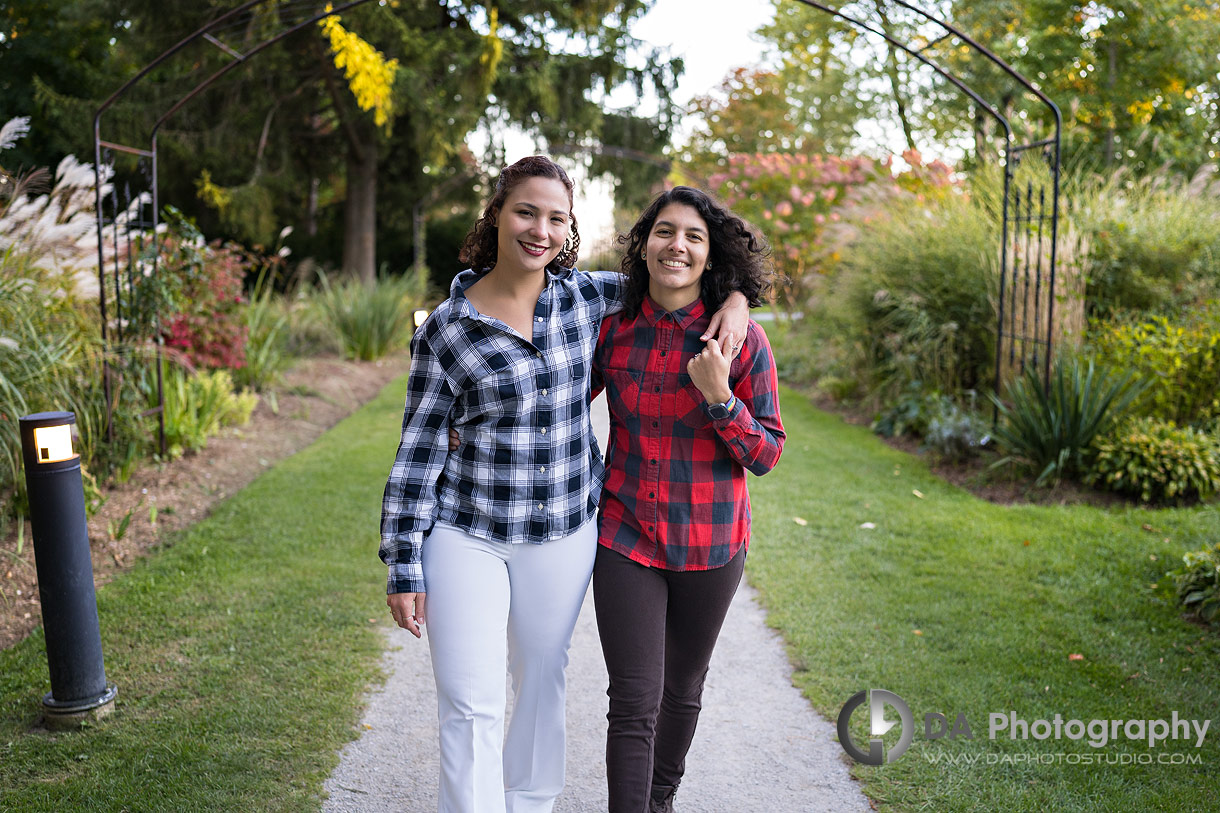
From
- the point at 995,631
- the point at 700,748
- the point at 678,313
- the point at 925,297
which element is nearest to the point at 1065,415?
the point at 925,297

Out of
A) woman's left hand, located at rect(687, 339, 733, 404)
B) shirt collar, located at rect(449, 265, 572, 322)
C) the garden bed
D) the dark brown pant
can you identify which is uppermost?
shirt collar, located at rect(449, 265, 572, 322)

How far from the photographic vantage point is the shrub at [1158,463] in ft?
19.0

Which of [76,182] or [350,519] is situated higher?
[76,182]

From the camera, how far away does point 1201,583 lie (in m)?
4.30

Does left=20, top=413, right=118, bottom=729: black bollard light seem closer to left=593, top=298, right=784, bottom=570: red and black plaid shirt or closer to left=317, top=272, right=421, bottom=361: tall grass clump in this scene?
left=593, top=298, right=784, bottom=570: red and black plaid shirt

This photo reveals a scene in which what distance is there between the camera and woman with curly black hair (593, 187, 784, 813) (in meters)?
2.21

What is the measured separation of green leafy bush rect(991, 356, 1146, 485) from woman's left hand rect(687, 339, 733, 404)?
4762 mm

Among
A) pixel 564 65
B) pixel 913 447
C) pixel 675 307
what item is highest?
pixel 564 65

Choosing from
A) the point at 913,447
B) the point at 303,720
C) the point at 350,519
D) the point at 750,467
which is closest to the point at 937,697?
the point at 750,467

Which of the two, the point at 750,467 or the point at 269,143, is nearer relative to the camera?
the point at 750,467

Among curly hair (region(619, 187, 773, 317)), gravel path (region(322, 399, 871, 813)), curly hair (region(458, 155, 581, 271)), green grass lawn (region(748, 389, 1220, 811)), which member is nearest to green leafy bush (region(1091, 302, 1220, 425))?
green grass lawn (region(748, 389, 1220, 811))

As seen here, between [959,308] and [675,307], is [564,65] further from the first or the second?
[675,307]

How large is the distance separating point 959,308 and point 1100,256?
117 cm

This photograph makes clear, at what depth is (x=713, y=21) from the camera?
27.4 metres
